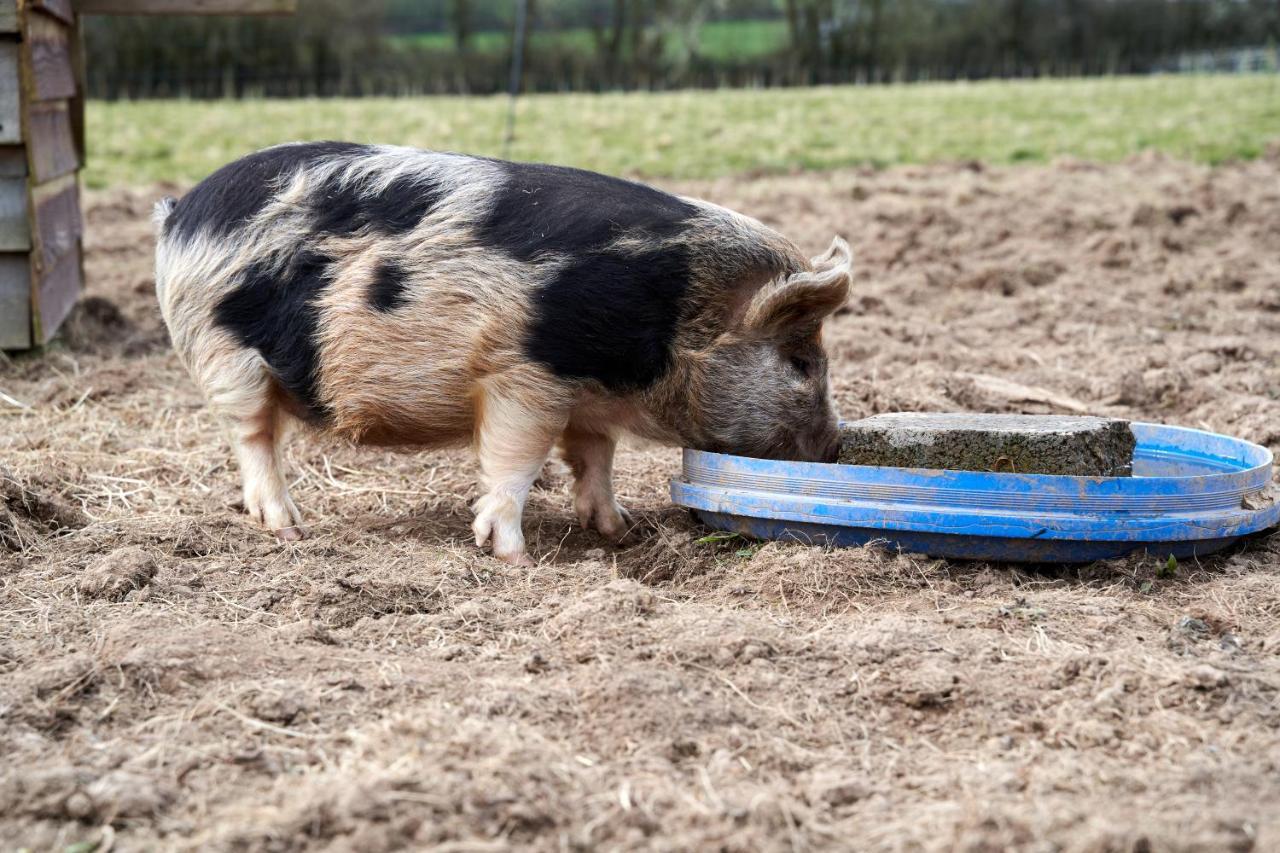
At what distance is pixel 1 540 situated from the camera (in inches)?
164

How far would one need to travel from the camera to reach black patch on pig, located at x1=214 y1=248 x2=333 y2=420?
14.5 feet

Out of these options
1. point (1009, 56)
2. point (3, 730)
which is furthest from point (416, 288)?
point (1009, 56)

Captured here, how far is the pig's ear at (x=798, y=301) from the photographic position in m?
4.25

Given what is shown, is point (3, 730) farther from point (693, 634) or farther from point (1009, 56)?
point (1009, 56)

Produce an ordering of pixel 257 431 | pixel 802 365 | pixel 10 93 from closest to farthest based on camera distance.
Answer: pixel 802 365 → pixel 257 431 → pixel 10 93

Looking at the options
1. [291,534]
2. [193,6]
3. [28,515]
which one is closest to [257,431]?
[291,534]

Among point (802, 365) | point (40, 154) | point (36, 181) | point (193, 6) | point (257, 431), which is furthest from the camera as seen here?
point (193, 6)

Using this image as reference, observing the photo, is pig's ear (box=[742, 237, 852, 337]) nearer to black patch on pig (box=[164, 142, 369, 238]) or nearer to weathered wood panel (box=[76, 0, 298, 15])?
black patch on pig (box=[164, 142, 369, 238])

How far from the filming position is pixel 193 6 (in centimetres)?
744

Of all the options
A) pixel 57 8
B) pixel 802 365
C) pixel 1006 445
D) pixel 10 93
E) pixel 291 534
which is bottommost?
pixel 291 534

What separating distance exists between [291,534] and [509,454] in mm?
839

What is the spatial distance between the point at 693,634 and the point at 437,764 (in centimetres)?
96

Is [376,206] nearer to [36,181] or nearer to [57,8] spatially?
[36,181]

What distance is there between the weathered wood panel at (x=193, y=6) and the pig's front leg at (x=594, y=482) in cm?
397
